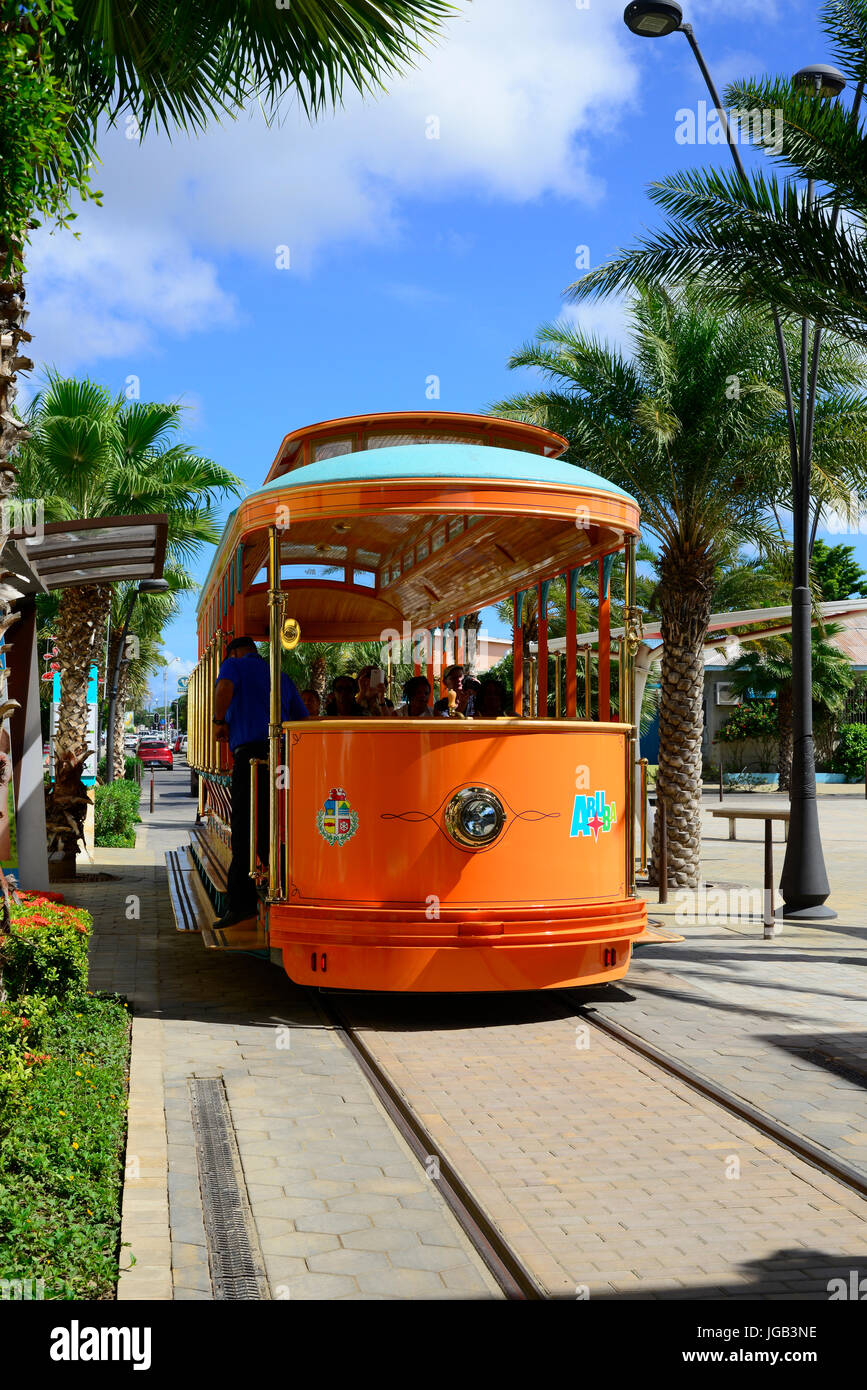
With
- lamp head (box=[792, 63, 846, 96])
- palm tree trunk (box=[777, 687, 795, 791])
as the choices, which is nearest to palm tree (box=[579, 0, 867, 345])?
lamp head (box=[792, 63, 846, 96])

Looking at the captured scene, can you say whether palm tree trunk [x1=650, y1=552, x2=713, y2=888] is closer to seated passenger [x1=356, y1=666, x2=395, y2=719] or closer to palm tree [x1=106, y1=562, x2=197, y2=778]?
seated passenger [x1=356, y1=666, x2=395, y2=719]

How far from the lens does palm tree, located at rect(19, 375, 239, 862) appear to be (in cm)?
1870

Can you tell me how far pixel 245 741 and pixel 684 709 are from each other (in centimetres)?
716

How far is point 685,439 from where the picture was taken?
13.9 metres

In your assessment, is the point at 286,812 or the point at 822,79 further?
the point at 822,79

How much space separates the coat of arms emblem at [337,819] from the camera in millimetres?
7703

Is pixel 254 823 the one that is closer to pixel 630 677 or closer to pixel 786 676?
pixel 630 677

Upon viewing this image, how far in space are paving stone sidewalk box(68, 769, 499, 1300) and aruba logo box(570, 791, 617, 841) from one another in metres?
2.02

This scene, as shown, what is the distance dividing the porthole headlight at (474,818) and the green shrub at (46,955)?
2.31 metres

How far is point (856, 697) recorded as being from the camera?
1874 inches

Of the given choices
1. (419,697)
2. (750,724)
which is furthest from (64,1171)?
(750,724)

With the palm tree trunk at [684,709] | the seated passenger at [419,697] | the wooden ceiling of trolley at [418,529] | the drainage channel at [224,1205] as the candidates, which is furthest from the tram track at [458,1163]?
the palm tree trunk at [684,709]
